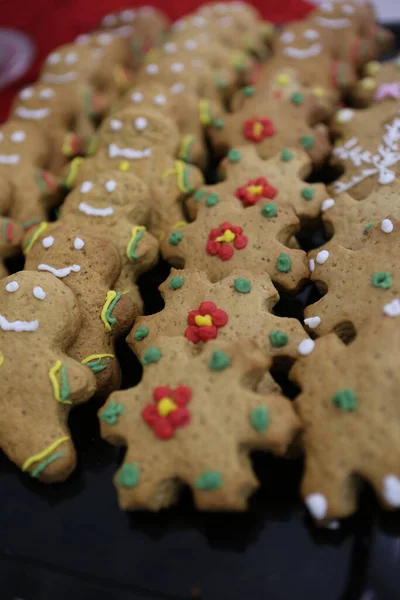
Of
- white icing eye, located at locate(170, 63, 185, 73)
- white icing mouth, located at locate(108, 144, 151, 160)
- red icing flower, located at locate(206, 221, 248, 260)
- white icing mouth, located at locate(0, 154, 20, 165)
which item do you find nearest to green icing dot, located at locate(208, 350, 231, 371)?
red icing flower, located at locate(206, 221, 248, 260)

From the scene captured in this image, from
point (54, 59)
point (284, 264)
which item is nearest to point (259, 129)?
point (284, 264)

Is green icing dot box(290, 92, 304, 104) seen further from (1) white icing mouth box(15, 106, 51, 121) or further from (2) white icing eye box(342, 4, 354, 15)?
(1) white icing mouth box(15, 106, 51, 121)

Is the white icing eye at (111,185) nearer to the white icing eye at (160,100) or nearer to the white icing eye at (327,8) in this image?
the white icing eye at (160,100)

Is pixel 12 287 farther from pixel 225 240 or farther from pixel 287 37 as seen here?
pixel 287 37

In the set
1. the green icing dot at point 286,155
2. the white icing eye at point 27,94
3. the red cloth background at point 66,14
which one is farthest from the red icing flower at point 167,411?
the red cloth background at point 66,14

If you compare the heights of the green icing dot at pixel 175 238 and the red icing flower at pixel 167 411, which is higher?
the green icing dot at pixel 175 238

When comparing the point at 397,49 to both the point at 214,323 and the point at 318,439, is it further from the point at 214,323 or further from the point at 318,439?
the point at 318,439
